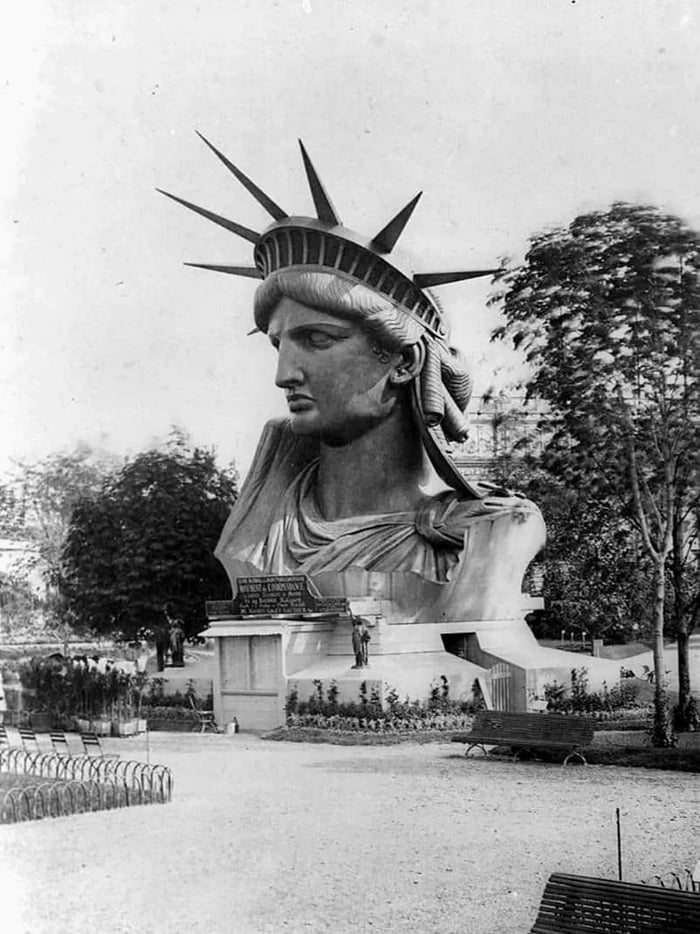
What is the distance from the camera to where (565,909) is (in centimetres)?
698

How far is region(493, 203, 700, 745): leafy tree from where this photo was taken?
1573 cm

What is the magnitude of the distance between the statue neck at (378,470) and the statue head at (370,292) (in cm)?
66

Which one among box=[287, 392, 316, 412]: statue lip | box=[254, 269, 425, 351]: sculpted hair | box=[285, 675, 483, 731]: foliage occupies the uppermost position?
box=[254, 269, 425, 351]: sculpted hair

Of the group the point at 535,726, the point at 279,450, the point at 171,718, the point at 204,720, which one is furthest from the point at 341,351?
the point at 535,726

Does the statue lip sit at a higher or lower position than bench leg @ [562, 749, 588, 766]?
higher

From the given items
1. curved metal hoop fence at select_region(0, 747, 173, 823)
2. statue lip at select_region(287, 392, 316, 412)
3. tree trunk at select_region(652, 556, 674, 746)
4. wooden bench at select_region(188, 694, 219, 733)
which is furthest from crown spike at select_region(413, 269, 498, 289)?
curved metal hoop fence at select_region(0, 747, 173, 823)

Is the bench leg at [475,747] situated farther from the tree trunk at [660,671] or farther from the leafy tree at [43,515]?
the leafy tree at [43,515]

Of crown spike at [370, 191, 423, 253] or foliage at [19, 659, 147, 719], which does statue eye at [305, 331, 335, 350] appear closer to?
crown spike at [370, 191, 423, 253]

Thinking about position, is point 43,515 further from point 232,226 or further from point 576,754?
point 576,754

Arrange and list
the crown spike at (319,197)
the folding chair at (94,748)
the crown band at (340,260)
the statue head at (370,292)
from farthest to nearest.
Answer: the crown band at (340,260) → the statue head at (370,292) → the crown spike at (319,197) → the folding chair at (94,748)

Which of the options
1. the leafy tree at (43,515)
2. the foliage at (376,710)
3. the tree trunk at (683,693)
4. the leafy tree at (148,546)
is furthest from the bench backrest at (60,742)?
the leafy tree at (43,515)

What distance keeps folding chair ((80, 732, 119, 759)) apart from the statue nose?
24.3ft

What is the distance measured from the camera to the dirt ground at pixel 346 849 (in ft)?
26.8

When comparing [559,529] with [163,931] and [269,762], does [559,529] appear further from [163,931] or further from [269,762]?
[163,931]
